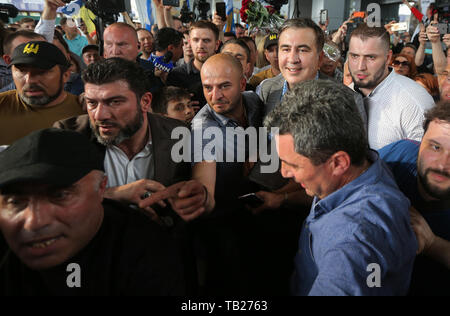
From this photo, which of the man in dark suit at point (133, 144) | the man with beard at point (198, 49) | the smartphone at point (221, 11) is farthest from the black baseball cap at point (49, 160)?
the smartphone at point (221, 11)

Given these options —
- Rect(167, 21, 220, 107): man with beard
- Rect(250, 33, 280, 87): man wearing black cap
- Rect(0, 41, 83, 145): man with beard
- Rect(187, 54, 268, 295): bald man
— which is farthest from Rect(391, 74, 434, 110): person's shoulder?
Rect(0, 41, 83, 145): man with beard

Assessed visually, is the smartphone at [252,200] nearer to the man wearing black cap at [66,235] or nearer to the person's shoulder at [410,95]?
the man wearing black cap at [66,235]

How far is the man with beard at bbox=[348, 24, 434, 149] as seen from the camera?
87.0 inches

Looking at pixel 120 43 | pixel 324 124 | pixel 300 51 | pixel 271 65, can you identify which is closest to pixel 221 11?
pixel 271 65

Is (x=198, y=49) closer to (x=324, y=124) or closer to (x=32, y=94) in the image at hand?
(x=32, y=94)

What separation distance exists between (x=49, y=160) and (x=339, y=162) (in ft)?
3.48

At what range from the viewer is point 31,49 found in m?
2.01

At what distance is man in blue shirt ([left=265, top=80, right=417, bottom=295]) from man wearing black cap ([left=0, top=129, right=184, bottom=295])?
0.57 meters

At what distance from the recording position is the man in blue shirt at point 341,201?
947 millimetres

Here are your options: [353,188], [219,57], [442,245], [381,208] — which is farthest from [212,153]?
[442,245]

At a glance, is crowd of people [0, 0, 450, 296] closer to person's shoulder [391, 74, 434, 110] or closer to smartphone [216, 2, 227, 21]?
person's shoulder [391, 74, 434, 110]

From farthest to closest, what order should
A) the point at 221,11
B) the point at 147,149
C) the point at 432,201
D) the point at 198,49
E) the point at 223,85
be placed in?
the point at 221,11 < the point at 198,49 < the point at 223,85 < the point at 147,149 < the point at 432,201

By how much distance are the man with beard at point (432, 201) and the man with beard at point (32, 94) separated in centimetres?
222
